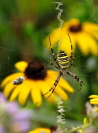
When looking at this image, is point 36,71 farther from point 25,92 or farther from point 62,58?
point 62,58

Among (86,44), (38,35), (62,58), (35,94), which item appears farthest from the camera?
(38,35)

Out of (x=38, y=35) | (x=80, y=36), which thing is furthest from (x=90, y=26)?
(x=38, y=35)

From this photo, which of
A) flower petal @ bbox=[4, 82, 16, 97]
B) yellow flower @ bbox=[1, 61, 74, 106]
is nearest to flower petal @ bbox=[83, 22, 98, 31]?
yellow flower @ bbox=[1, 61, 74, 106]

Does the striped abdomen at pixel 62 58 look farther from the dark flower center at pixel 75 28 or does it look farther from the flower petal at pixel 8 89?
the dark flower center at pixel 75 28

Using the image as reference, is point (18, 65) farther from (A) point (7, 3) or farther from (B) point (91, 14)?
(A) point (7, 3)

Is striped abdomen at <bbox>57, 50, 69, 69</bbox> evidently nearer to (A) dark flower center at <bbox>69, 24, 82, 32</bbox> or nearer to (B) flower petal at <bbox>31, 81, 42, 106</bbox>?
(B) flower petal at <bbox>31, 81, 42, 106</bbox>
